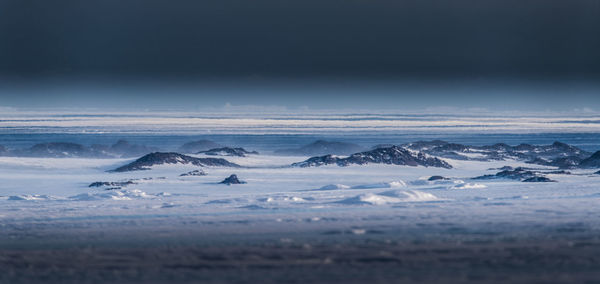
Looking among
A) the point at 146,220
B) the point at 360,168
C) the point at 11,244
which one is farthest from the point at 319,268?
the point at 360,168

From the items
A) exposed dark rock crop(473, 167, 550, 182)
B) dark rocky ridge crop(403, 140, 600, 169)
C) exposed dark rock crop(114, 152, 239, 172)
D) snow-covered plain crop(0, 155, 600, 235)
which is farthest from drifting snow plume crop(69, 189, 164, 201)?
dark rocky ridge crop(403, 140, 600, 169)

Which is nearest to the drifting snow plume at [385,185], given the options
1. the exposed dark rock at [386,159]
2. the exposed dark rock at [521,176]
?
the exposed dark rock at [521,176]

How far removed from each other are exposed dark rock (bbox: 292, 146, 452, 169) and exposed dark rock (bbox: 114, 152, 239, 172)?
31.5ft

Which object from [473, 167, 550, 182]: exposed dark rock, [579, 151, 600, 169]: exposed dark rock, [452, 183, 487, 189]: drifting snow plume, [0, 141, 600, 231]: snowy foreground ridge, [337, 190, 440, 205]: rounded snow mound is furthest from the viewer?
[579, 151, 600, 169]: exposed dark rock

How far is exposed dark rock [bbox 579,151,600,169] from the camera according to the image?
8506 cm

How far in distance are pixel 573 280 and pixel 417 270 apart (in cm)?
400

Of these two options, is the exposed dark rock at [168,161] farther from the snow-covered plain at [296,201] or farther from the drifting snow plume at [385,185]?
the drifting snow plume at [385,185]

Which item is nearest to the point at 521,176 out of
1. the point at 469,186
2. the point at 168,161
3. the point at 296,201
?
the point at 469,186

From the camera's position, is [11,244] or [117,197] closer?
[11,244]

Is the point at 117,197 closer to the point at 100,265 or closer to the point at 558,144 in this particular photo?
the point at 100,265

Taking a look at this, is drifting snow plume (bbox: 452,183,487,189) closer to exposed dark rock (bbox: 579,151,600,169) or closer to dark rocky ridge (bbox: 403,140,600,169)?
exposed dark rock (bbox: 579,151,600,169)

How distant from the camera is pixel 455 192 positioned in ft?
165

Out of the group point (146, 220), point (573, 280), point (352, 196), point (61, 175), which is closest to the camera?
point (573, 280)

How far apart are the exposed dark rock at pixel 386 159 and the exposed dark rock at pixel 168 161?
9.61m
